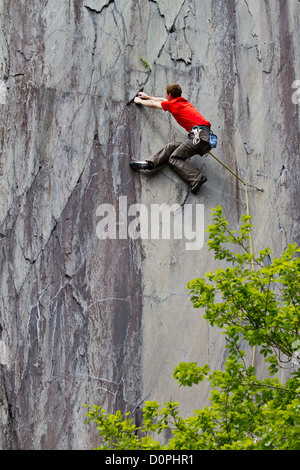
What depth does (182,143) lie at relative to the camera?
431 inches

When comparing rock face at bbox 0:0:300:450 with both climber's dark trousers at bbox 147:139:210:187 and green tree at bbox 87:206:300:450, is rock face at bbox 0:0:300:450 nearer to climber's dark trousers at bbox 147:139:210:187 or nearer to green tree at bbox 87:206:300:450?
climber's dark trousers at bbox 147:139:210:187

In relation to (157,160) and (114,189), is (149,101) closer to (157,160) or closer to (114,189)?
(157,160)

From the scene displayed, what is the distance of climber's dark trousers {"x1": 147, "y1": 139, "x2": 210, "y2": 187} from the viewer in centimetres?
1088

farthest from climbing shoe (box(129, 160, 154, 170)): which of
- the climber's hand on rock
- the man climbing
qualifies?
the climber's hand on rock

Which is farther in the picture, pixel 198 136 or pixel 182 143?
pixel 182 143

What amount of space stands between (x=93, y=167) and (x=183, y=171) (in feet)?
4.00

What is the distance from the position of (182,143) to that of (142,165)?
616mm

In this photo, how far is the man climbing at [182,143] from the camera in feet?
34.8

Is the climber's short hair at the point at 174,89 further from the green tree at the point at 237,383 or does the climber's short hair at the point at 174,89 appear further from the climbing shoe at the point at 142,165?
the green tree at the point at 237,383

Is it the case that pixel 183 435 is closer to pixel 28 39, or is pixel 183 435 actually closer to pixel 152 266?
pixel 152 266

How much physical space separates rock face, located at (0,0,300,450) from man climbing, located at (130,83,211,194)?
0.63 ft

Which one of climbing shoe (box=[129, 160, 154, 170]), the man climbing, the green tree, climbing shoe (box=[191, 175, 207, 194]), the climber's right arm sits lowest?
the green tree

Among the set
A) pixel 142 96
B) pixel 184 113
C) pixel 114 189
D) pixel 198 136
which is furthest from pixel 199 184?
pixel 142 96

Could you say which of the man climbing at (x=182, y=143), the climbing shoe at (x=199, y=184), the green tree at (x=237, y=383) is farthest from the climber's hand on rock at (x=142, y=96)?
the green tree at (x=237, y=383)
